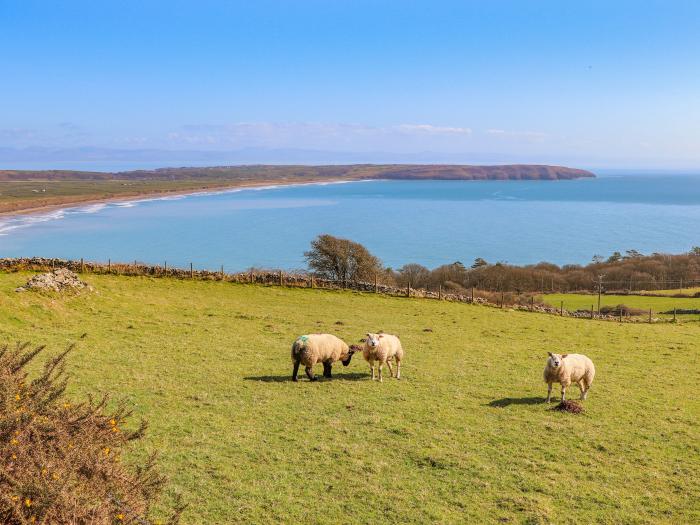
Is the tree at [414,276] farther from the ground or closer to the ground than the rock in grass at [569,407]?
closer to the ground

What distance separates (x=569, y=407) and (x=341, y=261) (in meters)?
43.2

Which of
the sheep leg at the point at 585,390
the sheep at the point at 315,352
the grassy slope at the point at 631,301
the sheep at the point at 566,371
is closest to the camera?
the sheep at the point at 566,371

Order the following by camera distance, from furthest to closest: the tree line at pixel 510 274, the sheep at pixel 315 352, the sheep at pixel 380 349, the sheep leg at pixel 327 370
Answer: the tree line at pixel 510 274
the sheep leg at pixel 327 370
the sheep at pixel 380 349
the sheep at pixel 315 352

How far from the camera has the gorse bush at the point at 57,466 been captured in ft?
21.1

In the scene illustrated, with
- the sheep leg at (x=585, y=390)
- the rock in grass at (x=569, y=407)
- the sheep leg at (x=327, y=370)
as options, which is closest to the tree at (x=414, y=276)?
the sheep leg at (x=327, y=370)

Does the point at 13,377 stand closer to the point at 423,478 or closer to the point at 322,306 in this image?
the point at 423,478

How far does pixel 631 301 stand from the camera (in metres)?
58.0

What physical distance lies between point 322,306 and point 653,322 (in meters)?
26.4

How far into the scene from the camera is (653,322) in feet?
139

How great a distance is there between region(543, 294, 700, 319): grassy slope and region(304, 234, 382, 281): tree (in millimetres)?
20326

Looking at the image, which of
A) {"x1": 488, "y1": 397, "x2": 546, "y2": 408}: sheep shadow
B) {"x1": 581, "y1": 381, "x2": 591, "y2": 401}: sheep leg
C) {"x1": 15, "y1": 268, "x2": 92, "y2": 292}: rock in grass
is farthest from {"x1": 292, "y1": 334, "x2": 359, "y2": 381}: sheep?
{"x1": 15, "y1": 268, "x2": 92, "y2": 292}: rock in grass

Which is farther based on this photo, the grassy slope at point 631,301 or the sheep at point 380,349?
the grassy slope at point 631,301

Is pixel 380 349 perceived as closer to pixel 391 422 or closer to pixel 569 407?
pixel 391 422

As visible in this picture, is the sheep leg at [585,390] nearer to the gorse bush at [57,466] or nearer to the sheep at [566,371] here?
the sheep at [566,371]
